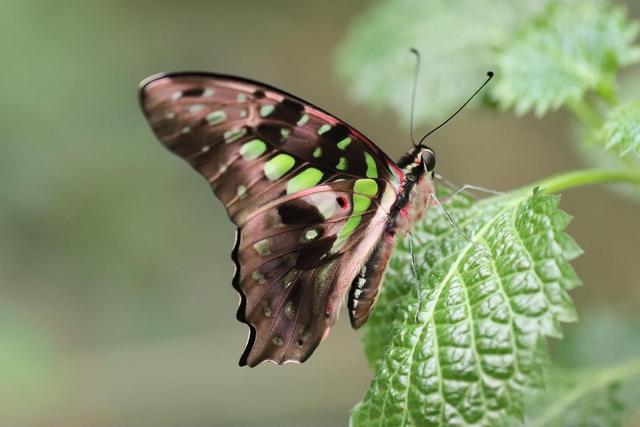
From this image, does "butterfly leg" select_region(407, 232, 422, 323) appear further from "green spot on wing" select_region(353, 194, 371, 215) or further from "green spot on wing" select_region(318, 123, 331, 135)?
"green spot on wing" select_region(318, 123, 331, 135)

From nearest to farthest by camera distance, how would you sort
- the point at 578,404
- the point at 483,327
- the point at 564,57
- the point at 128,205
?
1. the point at 483,327
2. the point at 578,404
3. the point at 564,57
4. the point at 128,205

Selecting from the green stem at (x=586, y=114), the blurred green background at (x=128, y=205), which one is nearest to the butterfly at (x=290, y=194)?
the green stem at (x=586, y=114)

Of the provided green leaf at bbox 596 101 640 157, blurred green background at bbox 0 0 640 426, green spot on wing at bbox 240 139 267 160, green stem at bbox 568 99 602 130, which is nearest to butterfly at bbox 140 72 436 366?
green spot on wing at bbox 240 139 267 160

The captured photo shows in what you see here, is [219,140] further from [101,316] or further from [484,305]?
[101,316]

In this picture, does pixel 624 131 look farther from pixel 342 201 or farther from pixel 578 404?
pixel 578 404

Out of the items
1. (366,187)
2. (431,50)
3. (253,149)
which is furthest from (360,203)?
(431,50)
